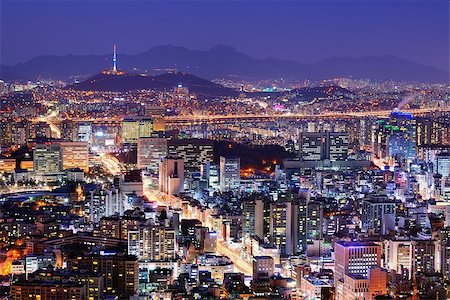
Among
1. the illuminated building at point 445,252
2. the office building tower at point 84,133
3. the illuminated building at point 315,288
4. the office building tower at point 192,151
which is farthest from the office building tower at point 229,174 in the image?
the illuminated building at point 315,288

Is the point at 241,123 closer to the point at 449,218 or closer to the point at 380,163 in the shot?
the point at 380,163

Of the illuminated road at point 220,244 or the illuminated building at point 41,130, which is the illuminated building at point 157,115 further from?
the illuminated road at point 220,244

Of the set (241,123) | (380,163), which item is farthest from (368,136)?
(241,123)

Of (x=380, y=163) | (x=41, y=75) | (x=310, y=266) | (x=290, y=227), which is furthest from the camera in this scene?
(x=41, y=75)

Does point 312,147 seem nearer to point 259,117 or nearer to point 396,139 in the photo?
point 396,139

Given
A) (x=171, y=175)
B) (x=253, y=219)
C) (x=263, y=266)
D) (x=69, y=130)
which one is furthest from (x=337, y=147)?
(x=263, y=266)

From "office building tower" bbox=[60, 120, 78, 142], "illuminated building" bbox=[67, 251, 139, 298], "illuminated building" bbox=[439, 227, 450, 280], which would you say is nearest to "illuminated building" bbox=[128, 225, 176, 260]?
"illuminated building" bbox=[67, 251, 139, 298]
